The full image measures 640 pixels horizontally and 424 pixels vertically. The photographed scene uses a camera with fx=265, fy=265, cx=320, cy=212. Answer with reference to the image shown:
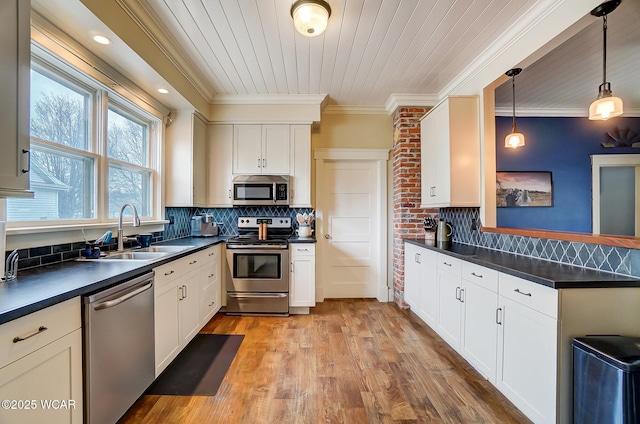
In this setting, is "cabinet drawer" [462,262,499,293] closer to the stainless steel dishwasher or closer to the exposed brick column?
the exposed brick column

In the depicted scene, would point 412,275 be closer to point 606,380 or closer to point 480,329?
point 480,329

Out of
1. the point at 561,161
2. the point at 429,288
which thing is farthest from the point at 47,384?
the point at 561,161

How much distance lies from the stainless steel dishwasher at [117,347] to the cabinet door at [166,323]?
0.10 metres

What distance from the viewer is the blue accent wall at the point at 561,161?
3605 millimetres

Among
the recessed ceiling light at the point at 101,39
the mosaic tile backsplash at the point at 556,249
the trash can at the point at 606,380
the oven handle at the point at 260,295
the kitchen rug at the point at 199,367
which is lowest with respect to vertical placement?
the kitchen rug at the point at 199,367

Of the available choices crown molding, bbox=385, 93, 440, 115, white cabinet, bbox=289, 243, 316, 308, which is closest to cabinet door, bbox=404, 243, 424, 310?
white cabinet, bbox=289, 243, 316, 308

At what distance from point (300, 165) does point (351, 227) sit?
1173mm

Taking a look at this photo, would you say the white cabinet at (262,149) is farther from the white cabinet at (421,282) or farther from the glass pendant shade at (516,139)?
the glass pendant shade at (516,139)

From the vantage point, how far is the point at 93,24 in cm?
166

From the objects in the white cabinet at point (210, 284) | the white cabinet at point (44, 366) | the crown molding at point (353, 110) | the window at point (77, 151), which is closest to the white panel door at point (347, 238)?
the crown molding at point (353, 110)

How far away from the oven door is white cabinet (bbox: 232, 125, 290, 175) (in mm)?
1070

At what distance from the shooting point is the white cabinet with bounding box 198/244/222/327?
269 cm

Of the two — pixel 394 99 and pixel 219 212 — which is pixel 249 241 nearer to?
pixel 219 212

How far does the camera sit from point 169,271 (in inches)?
80.1
